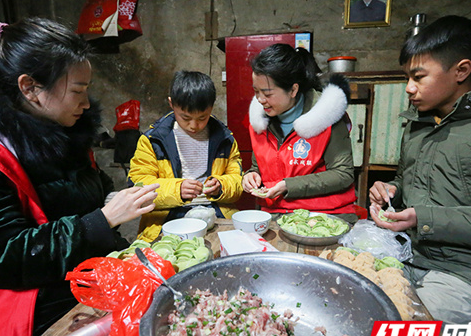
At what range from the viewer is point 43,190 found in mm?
1362

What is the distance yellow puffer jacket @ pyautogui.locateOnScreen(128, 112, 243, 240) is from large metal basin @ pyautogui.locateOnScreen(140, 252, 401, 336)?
116 centimetres

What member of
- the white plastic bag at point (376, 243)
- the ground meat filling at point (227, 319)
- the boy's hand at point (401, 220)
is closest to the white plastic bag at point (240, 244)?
the ground meat filling at point (227, 319)

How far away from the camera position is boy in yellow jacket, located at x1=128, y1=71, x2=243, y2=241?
2.12 m

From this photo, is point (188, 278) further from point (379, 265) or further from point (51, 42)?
point (51, 42)

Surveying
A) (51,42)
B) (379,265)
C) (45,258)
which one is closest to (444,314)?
(379,265)

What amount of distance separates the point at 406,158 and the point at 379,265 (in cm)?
94

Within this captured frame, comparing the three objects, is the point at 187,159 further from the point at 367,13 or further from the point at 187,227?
the point at 367,13

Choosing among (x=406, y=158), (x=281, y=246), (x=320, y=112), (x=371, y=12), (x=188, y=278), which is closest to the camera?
(x=188, y=278)

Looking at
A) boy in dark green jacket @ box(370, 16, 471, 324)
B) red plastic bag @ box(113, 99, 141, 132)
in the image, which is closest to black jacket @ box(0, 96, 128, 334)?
boy in dark green jacket @ box(370, 16, 471, 324)

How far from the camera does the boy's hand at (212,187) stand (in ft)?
6.98

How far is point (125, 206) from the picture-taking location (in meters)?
1.42

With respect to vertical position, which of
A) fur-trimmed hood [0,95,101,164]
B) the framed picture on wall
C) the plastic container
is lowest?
fur-trimmed hood [0,95,101,164]

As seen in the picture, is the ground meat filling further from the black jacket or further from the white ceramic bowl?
the black jacket

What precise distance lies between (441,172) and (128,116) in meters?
5.17
